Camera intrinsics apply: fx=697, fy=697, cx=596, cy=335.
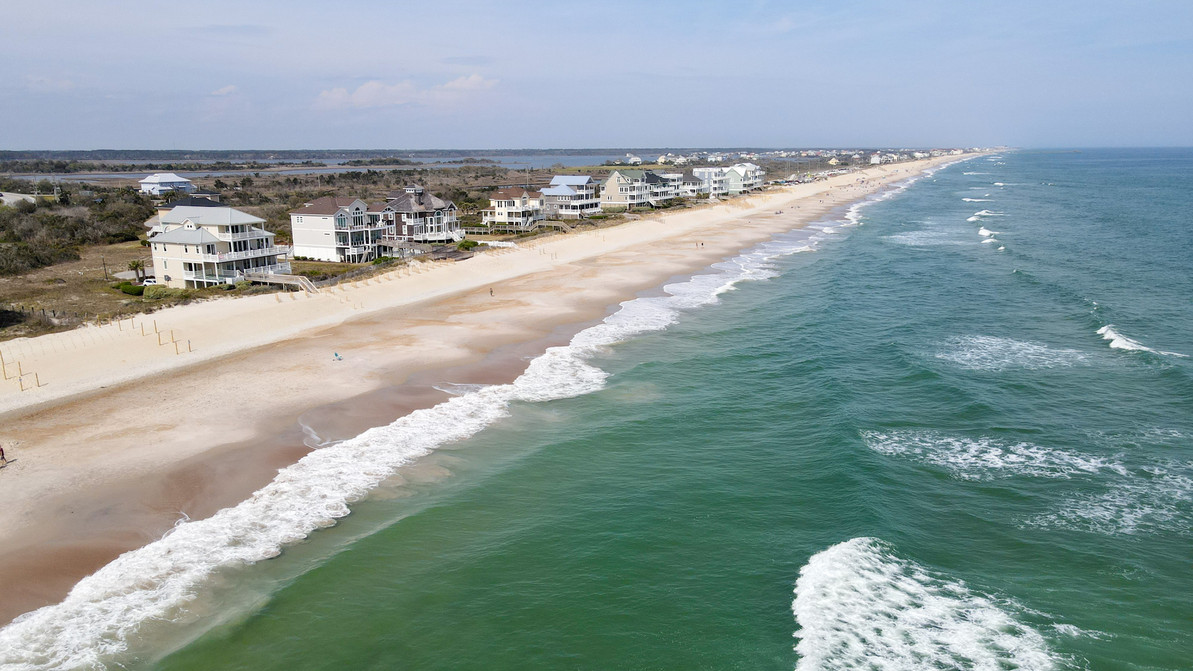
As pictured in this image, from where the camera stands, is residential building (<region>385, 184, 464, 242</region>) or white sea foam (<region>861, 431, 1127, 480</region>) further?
residential building (<region>385, 184, 464, 242</region>)

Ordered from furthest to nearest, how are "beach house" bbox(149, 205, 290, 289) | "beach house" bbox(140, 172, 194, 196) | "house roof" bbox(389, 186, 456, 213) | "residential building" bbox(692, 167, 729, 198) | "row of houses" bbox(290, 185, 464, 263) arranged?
"residential building" bbox(692, 167, 729, 198) → "beach house" bbox(140, 172, 194, 196) → "house roof" bbox(389, 186, 456, 213) → "row of houses" bbox(290, 185, 464, 263) → "beach house" bbox(149, 205, 290, 289)

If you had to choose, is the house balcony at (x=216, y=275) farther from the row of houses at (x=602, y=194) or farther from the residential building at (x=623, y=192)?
the residential building at (x=623, y=192)

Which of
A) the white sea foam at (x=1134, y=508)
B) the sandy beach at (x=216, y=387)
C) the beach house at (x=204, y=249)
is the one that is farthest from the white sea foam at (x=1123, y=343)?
the beach house at (x=204, y=249)

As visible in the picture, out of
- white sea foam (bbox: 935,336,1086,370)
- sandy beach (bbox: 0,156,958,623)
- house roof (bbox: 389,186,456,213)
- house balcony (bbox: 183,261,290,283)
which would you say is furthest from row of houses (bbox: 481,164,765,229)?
white sea foam (bbox: 935,336,1086,370)

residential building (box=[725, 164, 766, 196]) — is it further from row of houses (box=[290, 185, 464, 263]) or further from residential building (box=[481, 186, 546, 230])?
row of houses (box=[290, 185, 464, 263])

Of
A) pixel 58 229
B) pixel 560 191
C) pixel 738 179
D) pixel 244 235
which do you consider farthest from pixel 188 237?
pixel 738 179

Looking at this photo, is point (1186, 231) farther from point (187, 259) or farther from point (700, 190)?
point (187, 259)

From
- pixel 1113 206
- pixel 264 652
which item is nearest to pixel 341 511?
pixel 264 652
